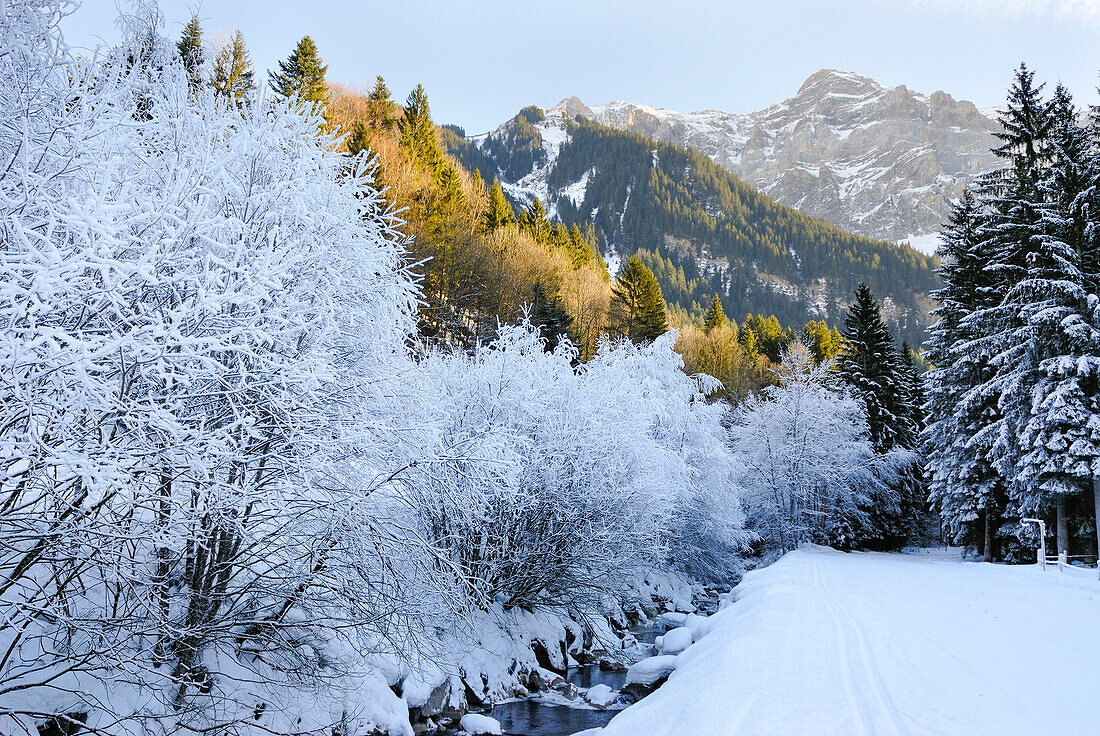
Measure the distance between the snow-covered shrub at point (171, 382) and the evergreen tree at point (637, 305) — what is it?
33407 millimetres

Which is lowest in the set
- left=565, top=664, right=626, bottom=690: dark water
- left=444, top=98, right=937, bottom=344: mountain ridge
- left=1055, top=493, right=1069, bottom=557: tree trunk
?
left=565, top=664, right=626, bottom=690: dark water

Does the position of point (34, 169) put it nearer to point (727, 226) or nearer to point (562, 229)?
point (562, 229)

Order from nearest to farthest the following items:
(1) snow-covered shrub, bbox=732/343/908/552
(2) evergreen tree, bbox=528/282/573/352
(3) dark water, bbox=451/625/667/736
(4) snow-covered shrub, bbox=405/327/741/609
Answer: (3) dark water, bbox=451/625/667/736 → (4) snow-covered shrub, bbox=405/327/741/609 → (2) evergreen tree, bbox=528/282/573/352 → (1) snow-covered shrub, bbox=732/343/908/552

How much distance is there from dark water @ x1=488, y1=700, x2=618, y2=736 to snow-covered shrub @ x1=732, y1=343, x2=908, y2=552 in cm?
2049

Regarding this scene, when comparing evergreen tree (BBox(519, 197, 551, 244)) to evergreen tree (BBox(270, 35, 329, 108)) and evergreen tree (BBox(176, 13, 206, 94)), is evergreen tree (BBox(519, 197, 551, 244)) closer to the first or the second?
evergreen tree (BBox(270, 35, 329, 108))

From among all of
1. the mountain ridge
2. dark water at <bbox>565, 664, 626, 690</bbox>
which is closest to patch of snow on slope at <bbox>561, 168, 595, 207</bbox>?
the mountain ridge

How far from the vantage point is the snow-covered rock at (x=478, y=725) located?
28.0ft

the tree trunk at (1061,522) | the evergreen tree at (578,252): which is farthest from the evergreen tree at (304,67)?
the tree trunk at (1061,522)

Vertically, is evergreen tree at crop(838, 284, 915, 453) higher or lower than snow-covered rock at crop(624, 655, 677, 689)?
higher

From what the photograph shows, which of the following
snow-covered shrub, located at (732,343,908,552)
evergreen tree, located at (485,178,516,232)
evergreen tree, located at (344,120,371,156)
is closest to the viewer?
evergreen tree, located at (344,120,371,156)

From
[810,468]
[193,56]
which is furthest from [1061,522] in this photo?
[193,56]

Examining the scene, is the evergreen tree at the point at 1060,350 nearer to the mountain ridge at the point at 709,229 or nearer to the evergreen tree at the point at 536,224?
the evergreen tree at the point at 536,224

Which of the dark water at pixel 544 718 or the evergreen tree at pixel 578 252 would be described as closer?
the dark water at pixel 544 718

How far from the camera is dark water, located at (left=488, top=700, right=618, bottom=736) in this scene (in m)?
8.81
